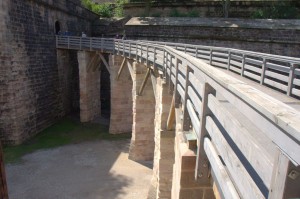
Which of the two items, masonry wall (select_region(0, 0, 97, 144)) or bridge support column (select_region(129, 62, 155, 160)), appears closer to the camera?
bridge support column (select_region(129, 62, 155, 160))

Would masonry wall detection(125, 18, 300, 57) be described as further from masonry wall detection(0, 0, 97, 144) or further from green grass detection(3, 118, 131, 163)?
green grass detection(3, 118, 131, 163)

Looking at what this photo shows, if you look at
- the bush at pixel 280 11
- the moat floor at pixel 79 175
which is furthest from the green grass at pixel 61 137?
the bush at pixel 280 11

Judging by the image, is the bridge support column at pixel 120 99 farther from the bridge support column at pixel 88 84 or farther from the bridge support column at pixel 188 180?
the bridge support column at pixel 188 180

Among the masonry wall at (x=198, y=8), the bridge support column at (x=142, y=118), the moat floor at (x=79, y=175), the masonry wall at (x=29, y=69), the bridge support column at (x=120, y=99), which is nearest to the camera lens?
the moat floor at (x=79, y=175)

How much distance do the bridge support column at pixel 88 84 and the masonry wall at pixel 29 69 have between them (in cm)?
200

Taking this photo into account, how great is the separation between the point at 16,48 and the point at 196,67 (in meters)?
13.2

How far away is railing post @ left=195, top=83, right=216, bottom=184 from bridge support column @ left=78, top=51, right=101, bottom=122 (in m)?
15.3

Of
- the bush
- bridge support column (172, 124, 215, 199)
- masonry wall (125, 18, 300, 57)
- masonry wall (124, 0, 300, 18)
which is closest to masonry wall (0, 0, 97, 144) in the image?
masonry wall (125, 18, 300, 57)

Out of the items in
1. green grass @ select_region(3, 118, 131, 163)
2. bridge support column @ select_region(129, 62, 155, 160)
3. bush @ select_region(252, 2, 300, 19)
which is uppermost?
bush @ select_region(252, 2, 300, 19)

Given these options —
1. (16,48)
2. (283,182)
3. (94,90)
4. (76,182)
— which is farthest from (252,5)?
(283,182)

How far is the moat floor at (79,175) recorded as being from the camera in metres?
10.5

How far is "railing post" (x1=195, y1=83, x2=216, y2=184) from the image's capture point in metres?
2.90

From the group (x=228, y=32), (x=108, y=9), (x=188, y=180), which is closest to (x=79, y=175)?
(x=188, y=180)

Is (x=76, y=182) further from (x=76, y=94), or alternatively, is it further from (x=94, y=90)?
(x=76, y=94)
